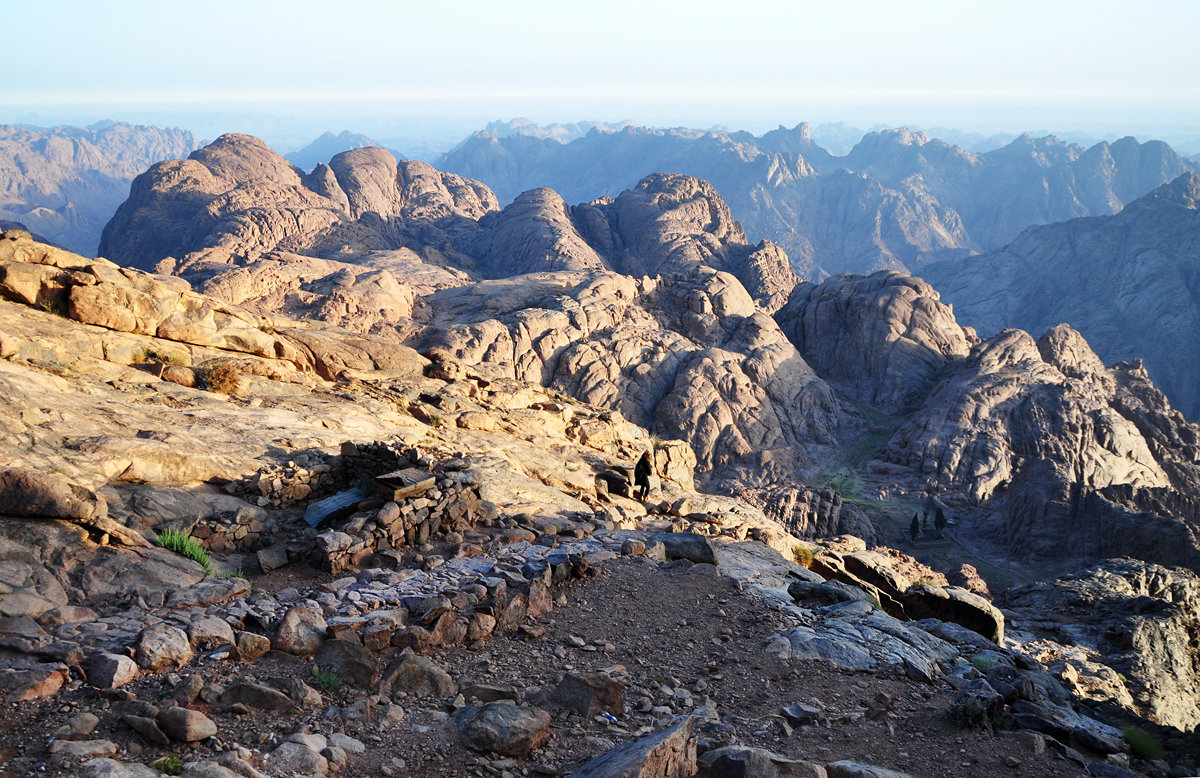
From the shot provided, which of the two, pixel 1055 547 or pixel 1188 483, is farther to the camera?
pixel 1188 483

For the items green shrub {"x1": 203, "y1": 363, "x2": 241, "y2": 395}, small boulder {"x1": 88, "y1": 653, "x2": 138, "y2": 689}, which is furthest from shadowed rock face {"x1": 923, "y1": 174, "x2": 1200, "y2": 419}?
small boulder {"x1": 88, "y1": 653, "x2": 138, "y2": 689}

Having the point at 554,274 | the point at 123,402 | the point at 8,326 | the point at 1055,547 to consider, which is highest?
the point at 8,326

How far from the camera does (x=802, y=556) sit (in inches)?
729

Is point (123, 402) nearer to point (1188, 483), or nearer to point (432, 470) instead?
point (432, 470)

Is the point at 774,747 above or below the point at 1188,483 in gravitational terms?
above

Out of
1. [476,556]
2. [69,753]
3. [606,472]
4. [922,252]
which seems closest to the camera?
[69,753]

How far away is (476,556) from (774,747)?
20.1ft

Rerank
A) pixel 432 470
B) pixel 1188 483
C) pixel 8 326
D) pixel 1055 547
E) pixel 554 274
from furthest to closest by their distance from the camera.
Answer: pixel 554 274, pixel 1188 483, pixel 1055 547, pixel 8 326, pixel 432 470

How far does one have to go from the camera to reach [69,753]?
578 cm

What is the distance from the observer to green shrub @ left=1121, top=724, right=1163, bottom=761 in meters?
10.0

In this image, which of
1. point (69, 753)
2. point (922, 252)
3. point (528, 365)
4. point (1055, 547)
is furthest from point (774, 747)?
point (922, 252)

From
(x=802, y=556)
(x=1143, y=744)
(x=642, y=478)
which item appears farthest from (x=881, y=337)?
(x=1143, y=744)

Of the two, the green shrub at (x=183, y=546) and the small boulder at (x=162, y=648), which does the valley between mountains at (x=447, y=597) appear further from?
the green shrub at (x=183, y=546)

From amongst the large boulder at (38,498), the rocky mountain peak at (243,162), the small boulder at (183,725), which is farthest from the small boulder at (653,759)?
the rocky mountain peak at (243,162)
